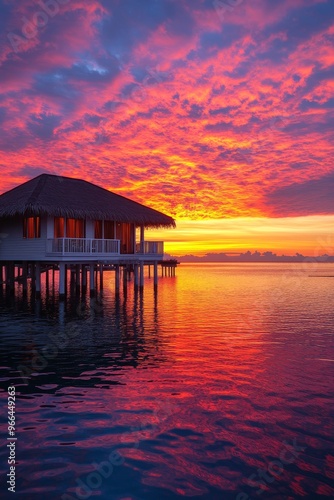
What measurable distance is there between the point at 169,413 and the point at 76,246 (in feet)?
63.0

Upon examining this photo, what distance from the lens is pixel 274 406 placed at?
8.13 metres

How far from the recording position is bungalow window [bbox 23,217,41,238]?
26.5 m

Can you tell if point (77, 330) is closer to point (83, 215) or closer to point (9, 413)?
point (9, 413)

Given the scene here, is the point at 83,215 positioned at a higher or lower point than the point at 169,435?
higher

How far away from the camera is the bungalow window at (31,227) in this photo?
26.5m

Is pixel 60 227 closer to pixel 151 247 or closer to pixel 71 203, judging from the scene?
pixel 71 203

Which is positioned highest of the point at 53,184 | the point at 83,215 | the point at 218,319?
the point at 53,184

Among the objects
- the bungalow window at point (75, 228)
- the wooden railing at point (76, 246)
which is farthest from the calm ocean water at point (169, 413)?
the bungalow window at point (75, 228)

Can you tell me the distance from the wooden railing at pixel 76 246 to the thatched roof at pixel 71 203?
138cm

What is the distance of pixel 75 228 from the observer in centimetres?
2788

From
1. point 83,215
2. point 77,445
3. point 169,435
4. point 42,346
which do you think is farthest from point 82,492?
point 83,215

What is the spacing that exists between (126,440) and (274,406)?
114 inches

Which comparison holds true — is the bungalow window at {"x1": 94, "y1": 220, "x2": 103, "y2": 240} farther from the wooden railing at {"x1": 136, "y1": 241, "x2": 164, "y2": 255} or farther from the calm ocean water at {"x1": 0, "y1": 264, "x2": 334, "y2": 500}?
the calm ocean water at {"x1": 0, "y1": 264, "x2": 334, "y2": 500}

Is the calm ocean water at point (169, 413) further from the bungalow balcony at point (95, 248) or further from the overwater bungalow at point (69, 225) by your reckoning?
the overwater bungalow at point (69, 225)
